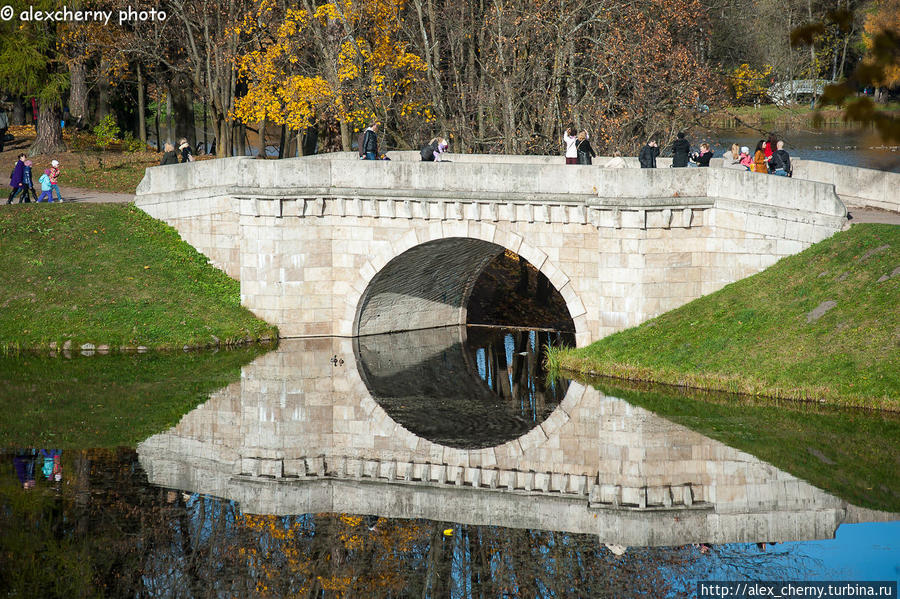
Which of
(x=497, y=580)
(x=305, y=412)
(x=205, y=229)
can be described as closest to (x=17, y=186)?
(x=205, y=229)

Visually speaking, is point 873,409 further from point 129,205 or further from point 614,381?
point 129,205

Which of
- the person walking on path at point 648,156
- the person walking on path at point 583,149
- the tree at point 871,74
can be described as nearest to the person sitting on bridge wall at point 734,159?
the person walking on path at point 648,156

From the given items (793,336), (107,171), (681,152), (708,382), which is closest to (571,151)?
(681,152)

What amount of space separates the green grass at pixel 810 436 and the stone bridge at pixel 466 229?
322 centimetres

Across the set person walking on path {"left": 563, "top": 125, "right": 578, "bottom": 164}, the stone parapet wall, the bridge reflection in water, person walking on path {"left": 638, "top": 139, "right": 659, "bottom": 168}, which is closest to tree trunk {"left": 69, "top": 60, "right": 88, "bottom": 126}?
the bridge reflection in water

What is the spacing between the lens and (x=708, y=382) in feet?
77.2

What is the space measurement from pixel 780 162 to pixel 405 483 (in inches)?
512

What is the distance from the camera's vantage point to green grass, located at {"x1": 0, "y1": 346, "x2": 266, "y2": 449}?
2138 centimetres

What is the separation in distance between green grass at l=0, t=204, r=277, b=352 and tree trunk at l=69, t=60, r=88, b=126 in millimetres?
13461

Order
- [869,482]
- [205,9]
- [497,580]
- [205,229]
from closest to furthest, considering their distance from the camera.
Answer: [497,580], [869,482], [205,229], [205,9]

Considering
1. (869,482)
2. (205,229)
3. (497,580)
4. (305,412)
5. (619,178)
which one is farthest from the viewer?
(205,229)

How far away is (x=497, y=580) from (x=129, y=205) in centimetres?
2206

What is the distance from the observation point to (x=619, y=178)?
82.1 feet

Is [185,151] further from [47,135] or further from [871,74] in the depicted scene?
[871,74]
